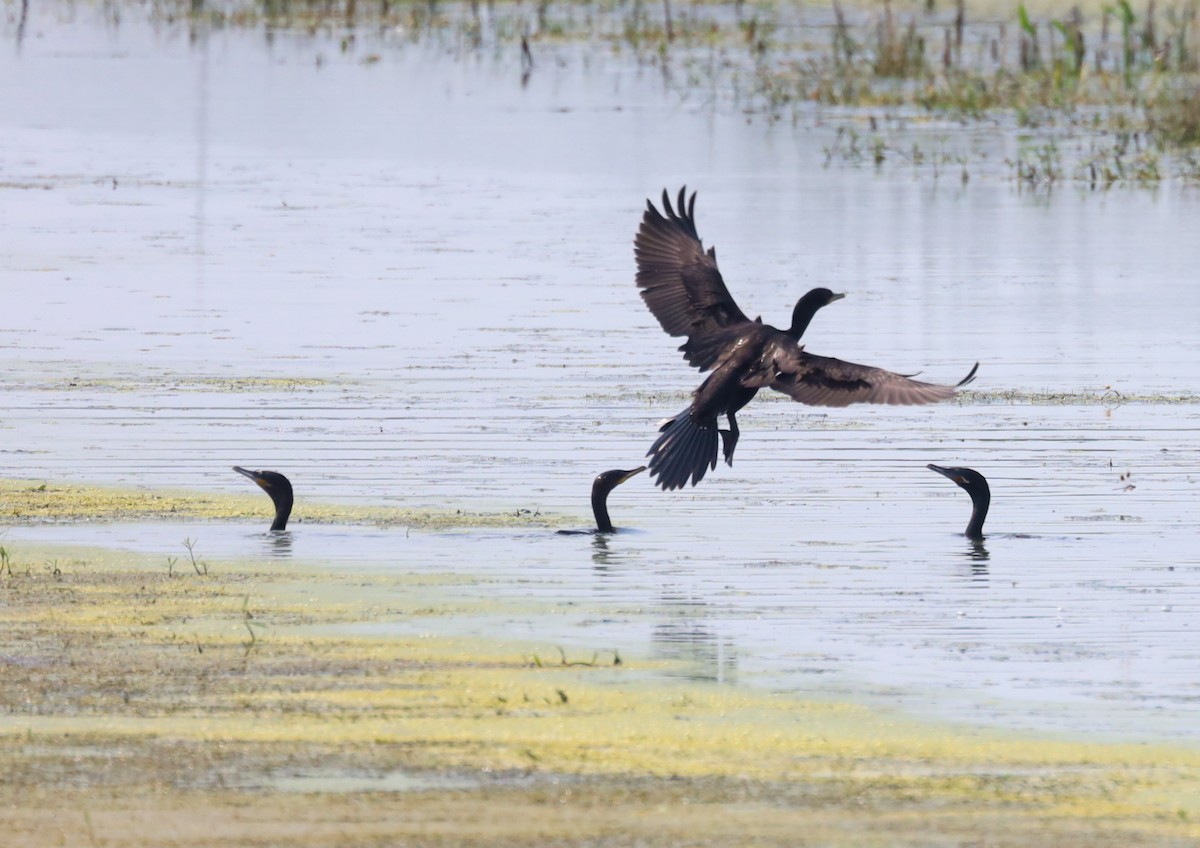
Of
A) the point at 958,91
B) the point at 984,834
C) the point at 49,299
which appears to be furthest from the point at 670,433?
the point at 958,91

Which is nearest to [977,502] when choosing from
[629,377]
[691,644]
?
[691,644]

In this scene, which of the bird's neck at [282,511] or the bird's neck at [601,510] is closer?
the bird's neck at [282,511]

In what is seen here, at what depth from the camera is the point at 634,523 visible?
8.92 m

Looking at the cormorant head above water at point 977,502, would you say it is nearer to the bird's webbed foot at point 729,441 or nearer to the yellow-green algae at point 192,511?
the bird's webbed foot at point 729,441

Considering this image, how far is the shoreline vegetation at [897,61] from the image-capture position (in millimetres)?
21578

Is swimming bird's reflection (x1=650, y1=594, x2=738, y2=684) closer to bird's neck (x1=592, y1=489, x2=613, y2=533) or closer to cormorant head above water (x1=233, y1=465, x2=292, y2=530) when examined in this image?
bird's neck (x1=592, y1=489, x2=613, y2=533)

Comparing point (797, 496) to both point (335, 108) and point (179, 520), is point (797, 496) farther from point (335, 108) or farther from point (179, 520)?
point (335, 108)

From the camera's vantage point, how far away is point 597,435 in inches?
411

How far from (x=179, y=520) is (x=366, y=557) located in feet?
3.10

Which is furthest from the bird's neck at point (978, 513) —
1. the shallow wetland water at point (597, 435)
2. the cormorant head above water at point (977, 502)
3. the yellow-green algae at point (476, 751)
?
the yellow-green algae at point (476, 751)

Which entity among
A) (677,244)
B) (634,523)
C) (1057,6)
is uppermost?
(1057,6)

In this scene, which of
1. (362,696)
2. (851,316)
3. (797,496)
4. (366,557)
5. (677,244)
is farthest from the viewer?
(851,316)

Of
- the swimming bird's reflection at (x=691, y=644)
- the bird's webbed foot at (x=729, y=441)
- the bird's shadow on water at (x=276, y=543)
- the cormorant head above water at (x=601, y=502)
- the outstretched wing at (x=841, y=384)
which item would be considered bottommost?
the bird's shadow on water at (x=276, y=543)

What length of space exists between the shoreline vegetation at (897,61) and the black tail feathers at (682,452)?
34.8ft
